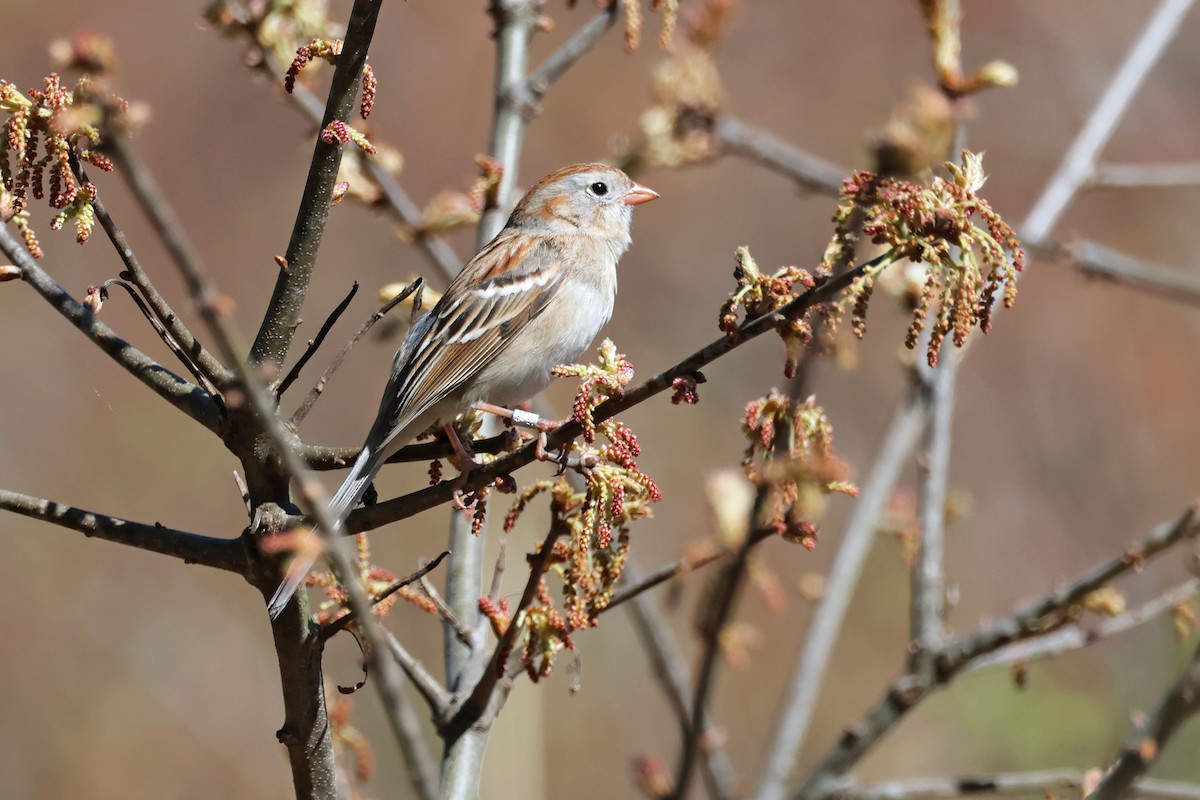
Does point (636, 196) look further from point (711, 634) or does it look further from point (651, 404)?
point (651, 404)

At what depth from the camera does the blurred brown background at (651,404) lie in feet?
20.4

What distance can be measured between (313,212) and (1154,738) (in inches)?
59.1

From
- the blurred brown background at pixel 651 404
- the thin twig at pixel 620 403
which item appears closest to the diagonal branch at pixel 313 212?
the thin twig at pixel 620 403

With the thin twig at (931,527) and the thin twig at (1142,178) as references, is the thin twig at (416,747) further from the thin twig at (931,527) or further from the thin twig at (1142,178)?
the thin twig at (1142,178)

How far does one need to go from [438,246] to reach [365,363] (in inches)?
168

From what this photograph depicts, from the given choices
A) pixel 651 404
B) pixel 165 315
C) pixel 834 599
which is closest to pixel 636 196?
pixel 834 599

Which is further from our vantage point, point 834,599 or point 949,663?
point 834,599

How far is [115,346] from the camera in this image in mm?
2037

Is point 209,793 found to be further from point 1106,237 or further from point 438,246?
point 1106,237

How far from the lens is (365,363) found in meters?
7.80

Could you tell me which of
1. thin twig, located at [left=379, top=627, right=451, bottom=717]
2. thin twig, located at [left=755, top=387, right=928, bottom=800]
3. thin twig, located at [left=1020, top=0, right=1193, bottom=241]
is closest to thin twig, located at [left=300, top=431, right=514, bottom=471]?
thin twig, located at [left=379, top=627, right=451, bottom=717]

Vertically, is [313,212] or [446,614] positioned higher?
[313,212]

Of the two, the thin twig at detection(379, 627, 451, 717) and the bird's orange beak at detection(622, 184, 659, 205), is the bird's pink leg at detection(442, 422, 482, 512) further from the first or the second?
the bird's orange beak at detection(622, 184, 659, 205)

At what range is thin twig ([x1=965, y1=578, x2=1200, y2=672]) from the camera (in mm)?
2631
